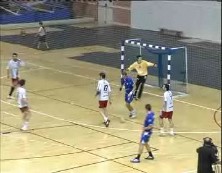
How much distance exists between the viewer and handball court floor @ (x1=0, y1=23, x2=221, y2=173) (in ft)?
56.0

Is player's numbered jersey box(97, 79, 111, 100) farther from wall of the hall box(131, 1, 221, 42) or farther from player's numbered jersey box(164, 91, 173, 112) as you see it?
wall of the hall box(131, 1, 221, 42)

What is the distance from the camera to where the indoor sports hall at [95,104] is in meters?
17.4

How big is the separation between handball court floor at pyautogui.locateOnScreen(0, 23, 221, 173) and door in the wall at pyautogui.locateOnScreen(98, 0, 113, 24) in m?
17.0

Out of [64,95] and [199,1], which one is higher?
[199,1]

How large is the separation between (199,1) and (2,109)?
2172 cm

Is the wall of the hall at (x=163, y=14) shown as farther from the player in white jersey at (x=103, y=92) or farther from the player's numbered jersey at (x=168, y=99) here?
the player's numbered jersey at (x=168, y=99)

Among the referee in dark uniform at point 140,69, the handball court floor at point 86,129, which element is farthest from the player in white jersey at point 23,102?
the referee in dark uniform at point 140,69

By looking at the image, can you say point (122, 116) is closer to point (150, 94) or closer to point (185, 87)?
point (150, 94)

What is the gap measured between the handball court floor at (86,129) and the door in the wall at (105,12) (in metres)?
17.0

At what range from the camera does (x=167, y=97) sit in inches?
770

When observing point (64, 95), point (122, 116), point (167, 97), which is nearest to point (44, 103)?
point (64, 95)

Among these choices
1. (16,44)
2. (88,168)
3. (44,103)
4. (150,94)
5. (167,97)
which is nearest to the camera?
(88,168)

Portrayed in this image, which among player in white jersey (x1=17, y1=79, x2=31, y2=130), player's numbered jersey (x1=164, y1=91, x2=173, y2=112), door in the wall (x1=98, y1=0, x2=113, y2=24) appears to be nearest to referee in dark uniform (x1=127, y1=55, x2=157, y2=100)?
player's numbered jersey (x1=164, y1=91, x2=173, y2=112)

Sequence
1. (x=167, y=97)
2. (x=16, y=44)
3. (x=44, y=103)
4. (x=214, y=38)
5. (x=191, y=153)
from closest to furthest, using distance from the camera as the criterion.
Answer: (x=191, y=153)
(x=167, y=97)
(x=44, y=103)
(x=16, y=44)
(x=214, y=38)
